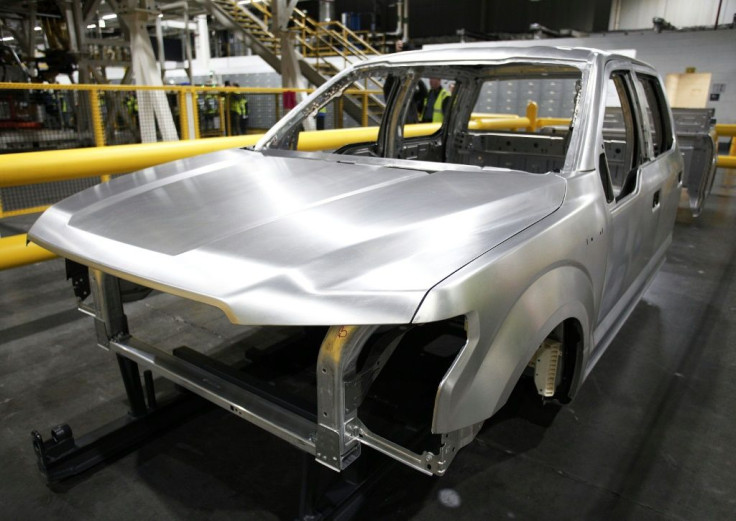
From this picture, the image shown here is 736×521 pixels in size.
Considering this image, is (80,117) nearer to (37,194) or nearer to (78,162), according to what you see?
(37,194)

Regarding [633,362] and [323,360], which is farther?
[633,362]

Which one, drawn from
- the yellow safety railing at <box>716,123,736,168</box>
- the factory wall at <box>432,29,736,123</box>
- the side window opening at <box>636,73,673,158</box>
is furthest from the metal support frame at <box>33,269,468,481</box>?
the factory wall at <box>432,29,736,123</box>

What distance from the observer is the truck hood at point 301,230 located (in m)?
1.33

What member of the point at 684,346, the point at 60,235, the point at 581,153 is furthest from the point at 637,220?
the point at 60,235

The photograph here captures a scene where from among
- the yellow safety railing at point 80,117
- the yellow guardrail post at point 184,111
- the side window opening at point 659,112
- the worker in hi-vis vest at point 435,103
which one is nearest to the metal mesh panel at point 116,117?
the yellow safety railing at point 80,117

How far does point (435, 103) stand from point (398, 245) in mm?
7674

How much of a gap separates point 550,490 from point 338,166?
157 cm

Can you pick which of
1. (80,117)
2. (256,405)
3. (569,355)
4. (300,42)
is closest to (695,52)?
(300,42)

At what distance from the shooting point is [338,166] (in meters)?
2.40

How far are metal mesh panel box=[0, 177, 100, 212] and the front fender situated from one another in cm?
664

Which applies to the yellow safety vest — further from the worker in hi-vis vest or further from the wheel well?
the wheel well

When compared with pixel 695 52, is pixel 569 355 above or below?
below

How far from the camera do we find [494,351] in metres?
1.48

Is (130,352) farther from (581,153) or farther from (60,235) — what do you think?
(581,153)
